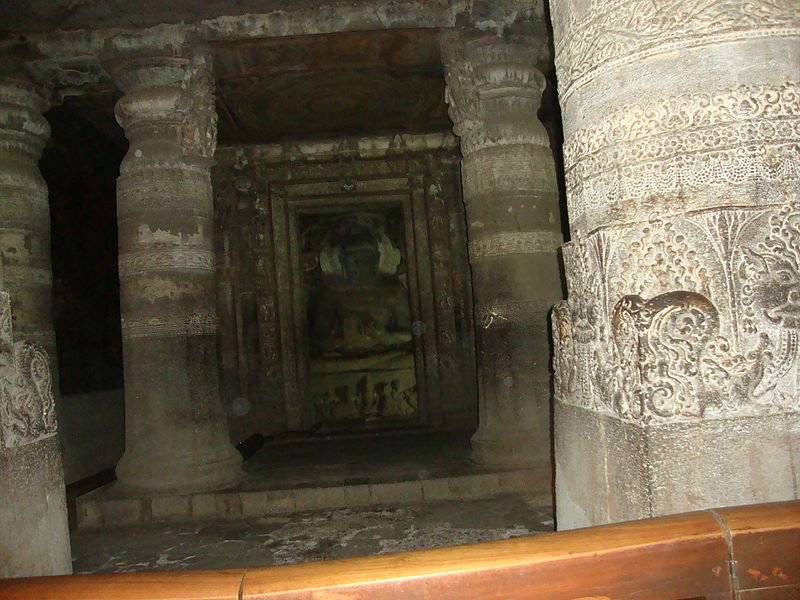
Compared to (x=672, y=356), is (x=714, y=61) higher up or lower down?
higher up

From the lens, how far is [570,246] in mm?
2143

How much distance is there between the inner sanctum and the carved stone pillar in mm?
28

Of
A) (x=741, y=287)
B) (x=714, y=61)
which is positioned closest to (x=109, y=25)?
(x=714, y=61)

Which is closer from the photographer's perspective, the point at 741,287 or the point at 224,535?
the point at 741,287

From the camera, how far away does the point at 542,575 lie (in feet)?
4.13

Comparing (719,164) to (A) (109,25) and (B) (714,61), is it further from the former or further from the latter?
(A) (109,25)

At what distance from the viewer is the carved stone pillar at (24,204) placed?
19.6 feet

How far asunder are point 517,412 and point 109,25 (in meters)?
5.47

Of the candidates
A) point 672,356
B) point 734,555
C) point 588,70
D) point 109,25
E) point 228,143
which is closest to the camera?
point 734,555

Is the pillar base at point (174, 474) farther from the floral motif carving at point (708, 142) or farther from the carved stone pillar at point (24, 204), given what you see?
the floral motif carving at point (708, 142)

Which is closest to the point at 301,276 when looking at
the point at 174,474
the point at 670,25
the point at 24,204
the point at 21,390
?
the point at 24,204

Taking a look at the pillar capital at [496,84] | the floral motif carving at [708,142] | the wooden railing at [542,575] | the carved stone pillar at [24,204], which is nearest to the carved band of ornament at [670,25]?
the floral motif carving at [708,142]

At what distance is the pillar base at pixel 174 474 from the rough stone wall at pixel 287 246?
12.8 ft

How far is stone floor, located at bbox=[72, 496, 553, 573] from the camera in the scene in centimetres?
414
